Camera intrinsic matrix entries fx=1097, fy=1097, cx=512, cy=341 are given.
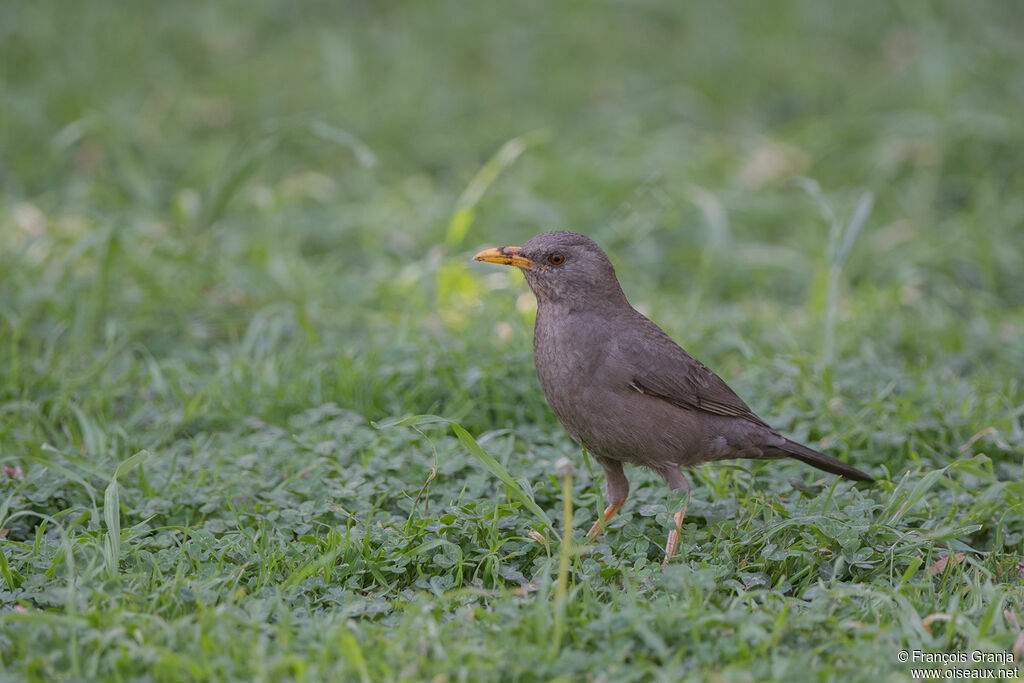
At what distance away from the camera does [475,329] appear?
5.81m

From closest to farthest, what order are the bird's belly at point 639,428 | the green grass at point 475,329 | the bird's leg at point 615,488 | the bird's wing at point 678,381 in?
the green grass at point 475,329 < the bird's belly at point 639,428 < the bird's wing at point 678,381 < the bird's leg at point 615,488

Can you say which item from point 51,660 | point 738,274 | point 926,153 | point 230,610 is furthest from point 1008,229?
point 51,660

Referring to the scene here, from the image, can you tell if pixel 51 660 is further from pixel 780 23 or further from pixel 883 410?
pixel 780 23

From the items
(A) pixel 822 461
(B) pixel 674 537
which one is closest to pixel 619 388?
(B) pixel 674 537

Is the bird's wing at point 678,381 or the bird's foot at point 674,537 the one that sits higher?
the bird's wing at point 678,381

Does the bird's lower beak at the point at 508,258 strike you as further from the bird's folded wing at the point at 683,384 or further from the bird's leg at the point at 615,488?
the bird's leg at the point at 615,488

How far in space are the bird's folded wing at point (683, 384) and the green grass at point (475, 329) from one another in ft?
1.23

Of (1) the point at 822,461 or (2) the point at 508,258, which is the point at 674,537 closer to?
(1) the point at 822,461

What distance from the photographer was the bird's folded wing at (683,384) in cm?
425

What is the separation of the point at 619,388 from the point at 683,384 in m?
0.32

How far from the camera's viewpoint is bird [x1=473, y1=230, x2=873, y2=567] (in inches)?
162

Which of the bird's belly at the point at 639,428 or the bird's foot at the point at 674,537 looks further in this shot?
the bird's belly at the point at 639,428

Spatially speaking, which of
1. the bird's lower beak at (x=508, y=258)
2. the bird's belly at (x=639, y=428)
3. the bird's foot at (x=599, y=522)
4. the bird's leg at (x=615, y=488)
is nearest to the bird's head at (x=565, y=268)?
the bird's lower beak at (x=508, y=258)

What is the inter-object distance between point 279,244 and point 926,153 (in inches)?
196
